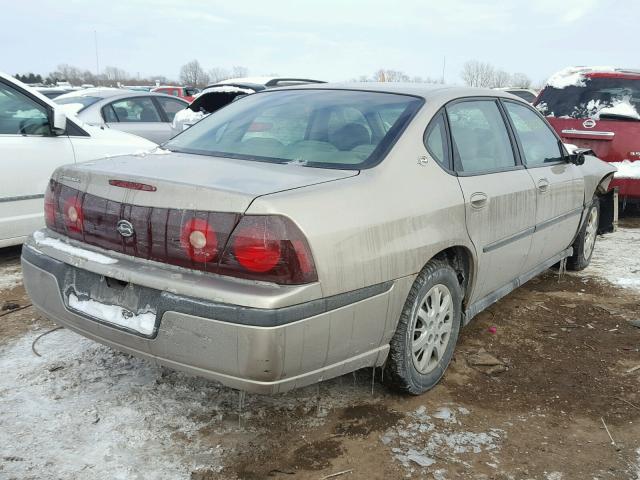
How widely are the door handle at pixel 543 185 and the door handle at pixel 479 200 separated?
80 cm

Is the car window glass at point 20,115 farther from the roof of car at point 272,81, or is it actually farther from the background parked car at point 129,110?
the roof of car at point 272,81

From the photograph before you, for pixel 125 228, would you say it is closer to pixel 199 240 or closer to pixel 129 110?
pixel 199 240

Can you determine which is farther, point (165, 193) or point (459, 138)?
point (459, 138)

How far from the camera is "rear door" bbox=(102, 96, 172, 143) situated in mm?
8602

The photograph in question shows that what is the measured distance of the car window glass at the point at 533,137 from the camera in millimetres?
3891

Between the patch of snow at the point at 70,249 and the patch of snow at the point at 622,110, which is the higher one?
the patch of snow at the point at 622,110

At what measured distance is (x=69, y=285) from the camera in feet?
8.47

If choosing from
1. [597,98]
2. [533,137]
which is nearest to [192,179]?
[533,137]

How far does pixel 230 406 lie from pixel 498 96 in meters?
2.52

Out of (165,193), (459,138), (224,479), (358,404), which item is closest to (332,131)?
(459,138)

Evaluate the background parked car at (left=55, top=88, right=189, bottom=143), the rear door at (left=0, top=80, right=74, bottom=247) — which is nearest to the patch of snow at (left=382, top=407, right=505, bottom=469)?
the rear door at (left=0, top=80, right=74, bottom=247)

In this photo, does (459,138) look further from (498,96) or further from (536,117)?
(536,117)

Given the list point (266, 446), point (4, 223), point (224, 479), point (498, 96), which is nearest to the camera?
point (224, 479)

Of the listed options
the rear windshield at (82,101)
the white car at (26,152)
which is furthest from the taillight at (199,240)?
the rear windshield at (82,101)
